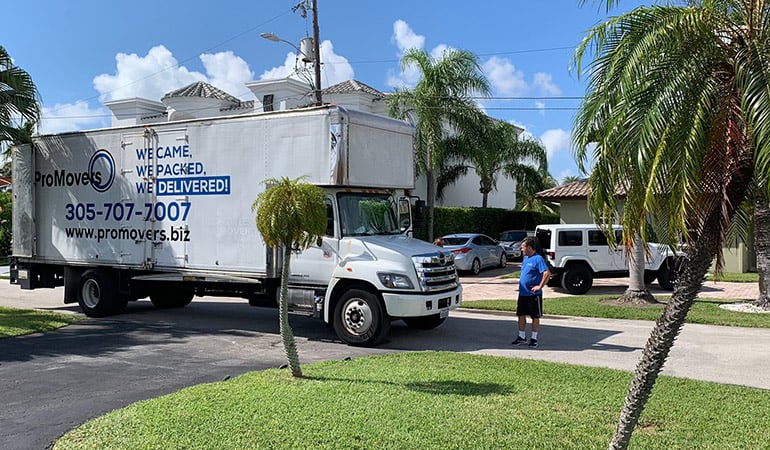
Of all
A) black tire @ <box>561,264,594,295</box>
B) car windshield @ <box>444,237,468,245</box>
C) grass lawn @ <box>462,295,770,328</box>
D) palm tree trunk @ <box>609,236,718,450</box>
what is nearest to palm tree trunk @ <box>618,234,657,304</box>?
grass lawn @ <box>462,295,770,328</box>

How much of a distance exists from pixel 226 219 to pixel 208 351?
2508 millimetres

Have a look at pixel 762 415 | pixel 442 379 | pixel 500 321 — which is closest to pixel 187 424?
pixel 442 379

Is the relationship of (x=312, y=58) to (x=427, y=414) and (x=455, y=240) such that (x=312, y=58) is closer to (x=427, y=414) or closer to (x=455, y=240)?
(x=455, y=240)

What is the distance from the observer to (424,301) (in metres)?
10.2

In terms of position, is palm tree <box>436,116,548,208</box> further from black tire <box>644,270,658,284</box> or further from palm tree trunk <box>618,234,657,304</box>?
palm tree trunk <box>618,234,657,304</box>

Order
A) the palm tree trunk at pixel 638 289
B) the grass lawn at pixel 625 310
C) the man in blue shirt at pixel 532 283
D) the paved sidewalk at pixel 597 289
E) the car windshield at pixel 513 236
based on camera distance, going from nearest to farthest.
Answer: the man in blue shirt at pixel 532 283, the grass lawn at pixel 625 310, the palm tree trunk at pixel 638 289, the paved sidewalk at pixel 597 289, the car windshield at pixel 513 236

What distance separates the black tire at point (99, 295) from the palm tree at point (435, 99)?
1297 centimetres

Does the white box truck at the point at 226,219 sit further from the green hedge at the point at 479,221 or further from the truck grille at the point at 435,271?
the green hedge at the point at 479,221

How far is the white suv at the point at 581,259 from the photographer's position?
18469 mm

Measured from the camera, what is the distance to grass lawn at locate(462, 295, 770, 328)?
44.2 feet

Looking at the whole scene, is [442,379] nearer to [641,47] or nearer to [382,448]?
[382,448]

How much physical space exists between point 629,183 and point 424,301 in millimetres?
5895

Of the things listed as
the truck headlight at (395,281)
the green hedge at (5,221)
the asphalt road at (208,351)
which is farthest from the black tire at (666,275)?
the green hedge at (5,221)

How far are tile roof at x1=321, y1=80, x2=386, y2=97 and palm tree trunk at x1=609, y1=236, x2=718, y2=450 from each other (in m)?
29.2
